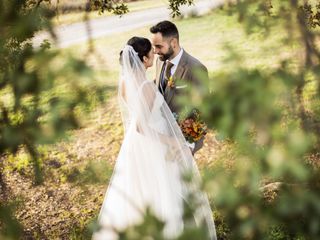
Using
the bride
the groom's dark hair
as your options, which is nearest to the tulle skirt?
the bride

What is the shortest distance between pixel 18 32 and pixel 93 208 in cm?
559

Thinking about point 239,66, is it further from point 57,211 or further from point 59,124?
point 57,211

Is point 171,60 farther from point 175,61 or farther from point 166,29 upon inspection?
point 166,29

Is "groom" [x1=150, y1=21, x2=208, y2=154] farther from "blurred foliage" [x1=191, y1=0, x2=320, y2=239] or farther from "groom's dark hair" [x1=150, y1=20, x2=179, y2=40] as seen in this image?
"blurred foliage" [x1=191, y1=0, x2=320, y2=239]

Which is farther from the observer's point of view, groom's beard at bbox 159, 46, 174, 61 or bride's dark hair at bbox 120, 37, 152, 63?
groom's beard at bbox 159, 46, 174, 61

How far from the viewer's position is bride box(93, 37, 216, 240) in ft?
14.8

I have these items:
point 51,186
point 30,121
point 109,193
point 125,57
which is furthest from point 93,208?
point 30,121

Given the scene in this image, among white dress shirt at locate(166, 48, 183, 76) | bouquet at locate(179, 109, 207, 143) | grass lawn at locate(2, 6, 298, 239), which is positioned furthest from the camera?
grass lawn at locate(2, 6, 298, 239)

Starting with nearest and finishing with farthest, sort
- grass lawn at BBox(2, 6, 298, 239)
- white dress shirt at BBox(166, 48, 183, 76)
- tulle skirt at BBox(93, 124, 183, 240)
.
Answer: tulle skirt at BBox(93, 124, 183, 240) < white dress shirt at BBox(166, 48, 183, 76) < grass lawn at BBox(2, 6, 298, 239)

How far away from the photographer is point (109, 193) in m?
4.72

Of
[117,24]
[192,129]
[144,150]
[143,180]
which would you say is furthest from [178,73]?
[117,24]

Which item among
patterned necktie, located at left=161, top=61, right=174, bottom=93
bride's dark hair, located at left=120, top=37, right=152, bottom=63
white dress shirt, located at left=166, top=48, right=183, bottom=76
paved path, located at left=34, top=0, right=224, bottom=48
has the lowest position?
paved path, located at left=34, top=0, right=224, bottom=48

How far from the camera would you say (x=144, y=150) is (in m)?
4.57

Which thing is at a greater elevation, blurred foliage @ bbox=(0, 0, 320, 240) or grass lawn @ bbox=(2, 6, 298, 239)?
blurred foliage @ bbox=(0, 0, 320, 240)
